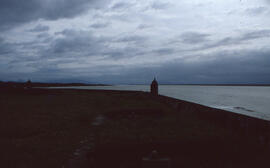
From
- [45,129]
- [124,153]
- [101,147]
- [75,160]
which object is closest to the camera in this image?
[75,160]

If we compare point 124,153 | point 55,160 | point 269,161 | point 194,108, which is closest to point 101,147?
point 124,153

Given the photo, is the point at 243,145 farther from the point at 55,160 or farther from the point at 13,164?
the point at 13,164

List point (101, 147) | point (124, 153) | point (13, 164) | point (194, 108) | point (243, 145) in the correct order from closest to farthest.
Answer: point (13, 164) < point (124, 153) < point (101, 147) < point (243, 145) < point (194, 108)

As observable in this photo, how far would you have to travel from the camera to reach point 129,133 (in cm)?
1034

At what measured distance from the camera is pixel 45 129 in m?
10.9

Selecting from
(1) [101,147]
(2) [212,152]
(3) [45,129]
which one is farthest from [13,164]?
(2) [212,152]

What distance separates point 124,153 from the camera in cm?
736

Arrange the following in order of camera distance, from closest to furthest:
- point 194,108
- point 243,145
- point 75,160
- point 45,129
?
point 75,160 → point 243,145 → point 45,129 → point 194,108

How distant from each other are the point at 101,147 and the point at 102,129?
3182 millimetres

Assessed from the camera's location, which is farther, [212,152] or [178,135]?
[178,135]

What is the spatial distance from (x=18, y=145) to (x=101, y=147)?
3073mm

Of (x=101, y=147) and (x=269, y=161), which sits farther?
(x=101, y=147)

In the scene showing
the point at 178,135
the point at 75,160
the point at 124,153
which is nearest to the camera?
the point at 75,160

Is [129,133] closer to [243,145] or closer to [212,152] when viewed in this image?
[212,152]
